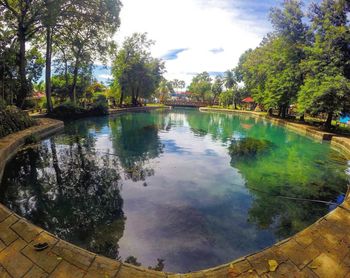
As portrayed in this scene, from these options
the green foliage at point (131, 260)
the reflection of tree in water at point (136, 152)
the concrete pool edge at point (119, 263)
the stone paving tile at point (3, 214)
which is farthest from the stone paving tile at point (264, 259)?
the reflection of tree in water at point (136, 152)

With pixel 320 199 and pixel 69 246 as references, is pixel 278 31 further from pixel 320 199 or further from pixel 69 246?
pixel 69 246

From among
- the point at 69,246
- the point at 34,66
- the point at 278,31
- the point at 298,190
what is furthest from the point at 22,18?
the point at 278,31

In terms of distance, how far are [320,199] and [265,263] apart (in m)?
4.95

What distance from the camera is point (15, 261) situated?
10.7ft

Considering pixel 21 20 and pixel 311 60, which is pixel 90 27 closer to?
pixel 21 20

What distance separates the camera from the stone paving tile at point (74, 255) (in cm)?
334

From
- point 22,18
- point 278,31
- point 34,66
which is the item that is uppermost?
point 278,31

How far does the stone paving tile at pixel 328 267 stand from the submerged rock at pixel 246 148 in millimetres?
8568

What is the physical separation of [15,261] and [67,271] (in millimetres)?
751

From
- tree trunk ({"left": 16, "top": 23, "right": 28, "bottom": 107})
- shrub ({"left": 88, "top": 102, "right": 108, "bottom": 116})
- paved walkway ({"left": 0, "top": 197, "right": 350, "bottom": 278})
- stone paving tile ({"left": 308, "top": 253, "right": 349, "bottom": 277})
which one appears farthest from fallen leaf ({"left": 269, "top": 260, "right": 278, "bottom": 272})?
shrub ({"left": 88, "top": 102, "right": 108, "bottom": 116})

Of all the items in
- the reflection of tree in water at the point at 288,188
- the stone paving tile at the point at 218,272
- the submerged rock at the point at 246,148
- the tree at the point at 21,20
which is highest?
the tree at the point at 21,20

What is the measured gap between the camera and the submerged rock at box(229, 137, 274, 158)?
12.8 m

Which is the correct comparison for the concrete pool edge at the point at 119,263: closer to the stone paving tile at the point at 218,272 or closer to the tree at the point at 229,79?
the stone paving tile at the point at 218,272

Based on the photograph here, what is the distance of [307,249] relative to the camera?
3.93 meters
